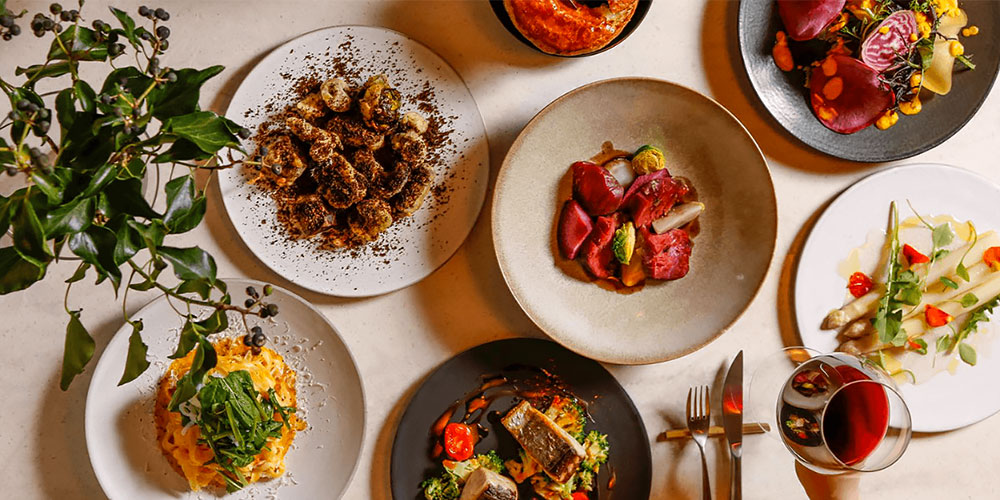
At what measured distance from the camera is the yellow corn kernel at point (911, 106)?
7.27 ft

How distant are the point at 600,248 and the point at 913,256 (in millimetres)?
1029

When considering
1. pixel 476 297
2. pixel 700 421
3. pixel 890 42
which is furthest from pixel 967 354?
pixel 476 297

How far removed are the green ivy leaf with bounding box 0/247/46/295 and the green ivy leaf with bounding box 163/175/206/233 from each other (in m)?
0.23

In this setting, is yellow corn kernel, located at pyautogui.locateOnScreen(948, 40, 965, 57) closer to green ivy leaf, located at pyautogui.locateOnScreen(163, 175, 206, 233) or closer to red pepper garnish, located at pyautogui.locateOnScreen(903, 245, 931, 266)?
red pepper garnish, located at pyautogui.locateOnScreen(903, 245, 931, 266)

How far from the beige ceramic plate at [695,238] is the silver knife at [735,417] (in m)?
0.17

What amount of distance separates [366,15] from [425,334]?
0.99 metres

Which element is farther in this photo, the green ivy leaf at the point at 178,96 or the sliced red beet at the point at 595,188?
the sliced red beet at the point at 595,188

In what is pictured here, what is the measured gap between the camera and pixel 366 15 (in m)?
2.14

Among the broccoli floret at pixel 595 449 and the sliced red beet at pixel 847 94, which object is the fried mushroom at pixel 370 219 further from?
the sliced red beet at pixel 847 94

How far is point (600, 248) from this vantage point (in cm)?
215

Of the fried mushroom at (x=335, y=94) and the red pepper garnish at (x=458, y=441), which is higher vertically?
the fried mushroom at (x=335, y=94)

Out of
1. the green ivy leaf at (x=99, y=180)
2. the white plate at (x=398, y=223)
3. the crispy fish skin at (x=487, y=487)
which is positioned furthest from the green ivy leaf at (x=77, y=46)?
the crispy fish skin at (x=487, y=487)

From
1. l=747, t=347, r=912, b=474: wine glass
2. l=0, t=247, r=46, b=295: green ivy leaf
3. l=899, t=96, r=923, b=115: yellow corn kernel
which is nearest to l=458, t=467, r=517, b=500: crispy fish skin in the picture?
l=747, t=347, r=912, b=474: wine glass

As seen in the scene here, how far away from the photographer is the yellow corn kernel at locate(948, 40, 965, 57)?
7.17 feet
